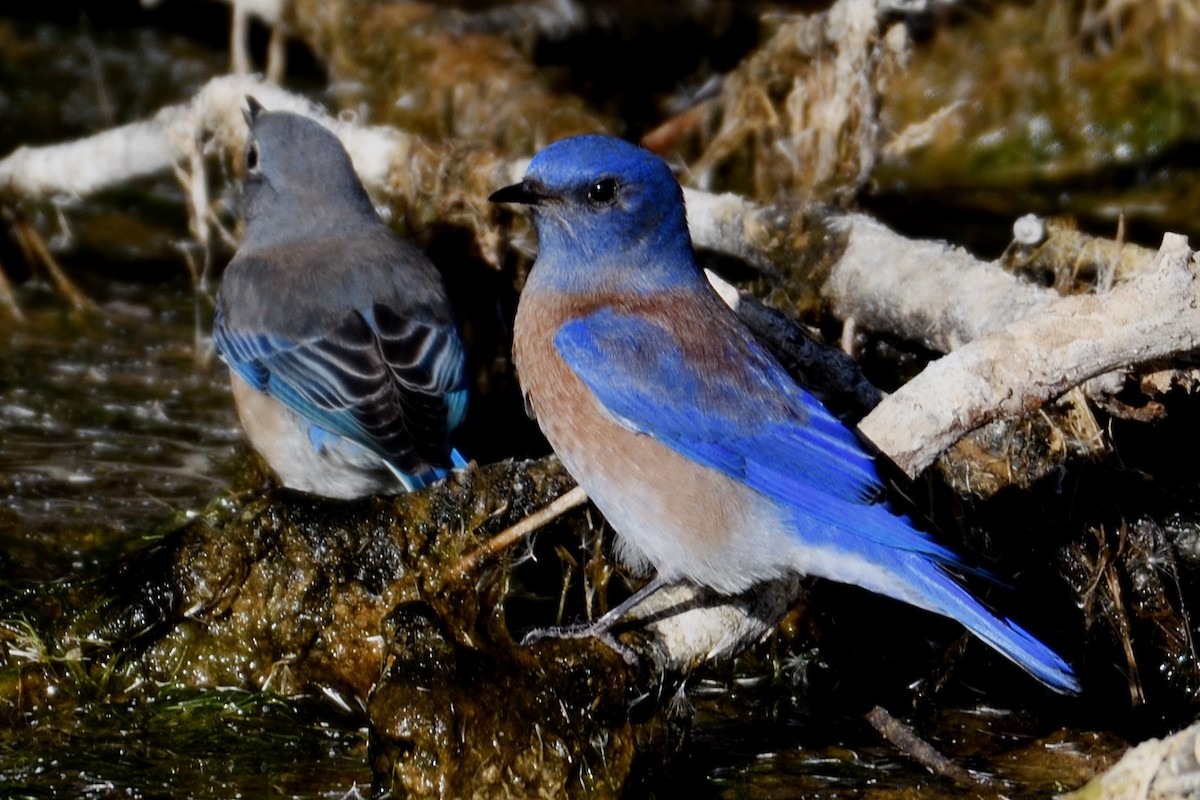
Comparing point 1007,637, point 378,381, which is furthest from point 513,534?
point 1007,637

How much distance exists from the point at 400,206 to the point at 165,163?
47.3 inches

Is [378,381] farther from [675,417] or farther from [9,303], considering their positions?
[9,303]

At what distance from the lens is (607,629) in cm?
430

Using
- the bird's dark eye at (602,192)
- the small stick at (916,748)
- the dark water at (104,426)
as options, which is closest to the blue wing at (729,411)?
the bird's dark eye at (602,192)

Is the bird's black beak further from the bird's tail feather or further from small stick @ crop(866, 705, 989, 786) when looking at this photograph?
small stick @ crop(866, 705, 989, 786)

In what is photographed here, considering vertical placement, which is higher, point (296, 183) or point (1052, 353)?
point (1052, 353)

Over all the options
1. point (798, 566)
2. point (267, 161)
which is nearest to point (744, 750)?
point (798, 566)

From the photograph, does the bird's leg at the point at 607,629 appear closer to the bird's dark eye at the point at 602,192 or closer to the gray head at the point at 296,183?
the bird's dark eye at the point at 602,192

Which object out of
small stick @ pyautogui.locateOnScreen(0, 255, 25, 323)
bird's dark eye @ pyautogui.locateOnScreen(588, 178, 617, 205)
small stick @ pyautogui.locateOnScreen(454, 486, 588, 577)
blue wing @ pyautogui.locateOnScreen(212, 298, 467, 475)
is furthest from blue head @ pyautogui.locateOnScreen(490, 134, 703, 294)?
small stick @ pyautogui.locateOnScreen(0, 255, 25, 323)

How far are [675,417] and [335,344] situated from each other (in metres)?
1.67

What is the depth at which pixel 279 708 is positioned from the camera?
4.79 meters

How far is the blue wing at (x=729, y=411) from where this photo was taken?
424 cm

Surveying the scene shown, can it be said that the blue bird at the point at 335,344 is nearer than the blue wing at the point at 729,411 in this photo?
No

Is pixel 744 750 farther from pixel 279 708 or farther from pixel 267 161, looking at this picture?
pixel 267 161
